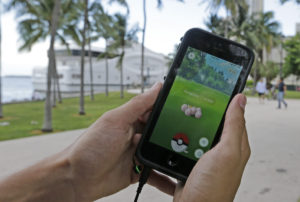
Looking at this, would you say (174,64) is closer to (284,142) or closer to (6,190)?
(6,190)

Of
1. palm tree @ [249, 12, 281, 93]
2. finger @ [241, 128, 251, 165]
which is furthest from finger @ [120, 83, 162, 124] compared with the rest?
palm tree @ [249, 12, 281, 93]

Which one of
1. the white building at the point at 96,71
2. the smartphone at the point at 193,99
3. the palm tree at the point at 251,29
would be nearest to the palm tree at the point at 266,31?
the palm tree at the point at 251,29

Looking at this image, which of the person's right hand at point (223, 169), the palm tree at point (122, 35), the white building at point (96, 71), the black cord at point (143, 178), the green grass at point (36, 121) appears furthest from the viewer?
the white building at point (96, 71)

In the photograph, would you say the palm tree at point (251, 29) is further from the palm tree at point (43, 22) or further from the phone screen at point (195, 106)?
the phone screen at point (195, 106)

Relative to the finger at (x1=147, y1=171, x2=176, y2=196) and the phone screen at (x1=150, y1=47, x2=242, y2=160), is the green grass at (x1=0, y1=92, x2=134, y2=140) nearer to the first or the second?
the finger at (x1=147, y1=171, x2=176, y2=196)

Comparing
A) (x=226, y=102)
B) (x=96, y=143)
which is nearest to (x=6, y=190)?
(x=96, y=143)

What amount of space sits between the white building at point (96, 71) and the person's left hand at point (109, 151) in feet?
158

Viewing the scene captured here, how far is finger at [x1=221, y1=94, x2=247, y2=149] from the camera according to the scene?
1.36m

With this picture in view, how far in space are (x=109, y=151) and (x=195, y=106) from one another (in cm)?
60

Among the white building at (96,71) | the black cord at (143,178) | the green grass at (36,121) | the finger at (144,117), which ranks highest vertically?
the finger at (144,117)

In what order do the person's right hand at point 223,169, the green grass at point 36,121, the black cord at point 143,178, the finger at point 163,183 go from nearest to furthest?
the person's right hand at point 223,169
the black cord at point 143,178
the finger at point 163,183
the green grass at point 36,121

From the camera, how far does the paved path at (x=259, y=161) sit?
11.6 feet

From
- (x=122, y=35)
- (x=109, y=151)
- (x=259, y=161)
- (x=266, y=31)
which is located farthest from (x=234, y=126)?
(x=266, y=31)

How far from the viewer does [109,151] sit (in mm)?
1659
